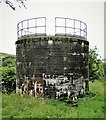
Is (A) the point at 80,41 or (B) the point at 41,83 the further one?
(A) the point at 80,41

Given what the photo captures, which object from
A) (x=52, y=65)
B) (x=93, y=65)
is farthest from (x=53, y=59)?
(x=93, y=65)

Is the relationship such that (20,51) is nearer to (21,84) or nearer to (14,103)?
(21,84)

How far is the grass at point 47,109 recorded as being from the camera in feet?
38.4

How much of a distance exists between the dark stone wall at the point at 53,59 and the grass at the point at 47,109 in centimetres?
138

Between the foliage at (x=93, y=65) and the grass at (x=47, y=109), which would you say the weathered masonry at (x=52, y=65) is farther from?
the foliage at (x=93, y=65)

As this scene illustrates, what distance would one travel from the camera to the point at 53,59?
50.1 feet

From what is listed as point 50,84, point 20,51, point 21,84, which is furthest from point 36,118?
point 20,51

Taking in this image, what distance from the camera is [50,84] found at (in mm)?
15117

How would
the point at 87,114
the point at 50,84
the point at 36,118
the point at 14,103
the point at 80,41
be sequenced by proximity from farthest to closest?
1. the point at 80,41
2. the point at 50,84
3. the point at 14,103
4. the point at 87,114
5. the point at 36,118

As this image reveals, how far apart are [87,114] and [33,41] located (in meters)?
6.08

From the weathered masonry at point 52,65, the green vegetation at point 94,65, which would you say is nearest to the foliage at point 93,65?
the green vegetation at point 94,65

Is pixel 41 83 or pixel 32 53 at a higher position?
pixel 32 53

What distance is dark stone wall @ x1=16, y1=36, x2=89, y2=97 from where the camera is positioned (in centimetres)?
1523

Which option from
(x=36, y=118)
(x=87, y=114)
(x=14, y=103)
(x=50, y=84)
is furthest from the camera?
(x=50, y=84)
